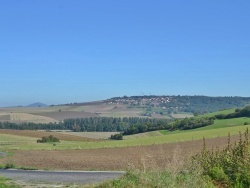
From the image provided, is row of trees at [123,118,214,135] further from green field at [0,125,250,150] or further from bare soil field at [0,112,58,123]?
bare soil field at [0,112,58,123]

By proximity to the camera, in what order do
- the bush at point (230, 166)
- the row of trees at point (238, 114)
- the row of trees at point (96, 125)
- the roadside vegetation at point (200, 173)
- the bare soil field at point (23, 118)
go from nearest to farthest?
the roadside vegetation at point (200, 173), the bush at point (230, 166), the row of trees at point (238, 114), the row of trees at point (96, 125), the bare soil field at point (23, 118)

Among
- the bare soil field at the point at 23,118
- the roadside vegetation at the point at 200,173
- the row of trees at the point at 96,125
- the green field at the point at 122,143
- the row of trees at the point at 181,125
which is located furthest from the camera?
the bare soil field at the point at 23,118

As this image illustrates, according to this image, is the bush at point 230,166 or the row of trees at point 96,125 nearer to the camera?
the bush at point 230,166

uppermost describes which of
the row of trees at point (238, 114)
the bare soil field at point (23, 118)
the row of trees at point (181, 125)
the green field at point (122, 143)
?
the row of trees at point (238, 114)

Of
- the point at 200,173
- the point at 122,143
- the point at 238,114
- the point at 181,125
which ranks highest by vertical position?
the point at 238,114

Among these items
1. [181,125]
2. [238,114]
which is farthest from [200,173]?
[238,114]

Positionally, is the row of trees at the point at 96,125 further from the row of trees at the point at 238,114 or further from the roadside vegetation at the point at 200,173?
the roadside vegetation at the point at 200,173

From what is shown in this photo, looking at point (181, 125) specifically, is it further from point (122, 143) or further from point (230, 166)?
point (230, 166)

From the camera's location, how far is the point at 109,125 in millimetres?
157625

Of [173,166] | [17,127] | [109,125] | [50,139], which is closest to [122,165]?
[173,166]

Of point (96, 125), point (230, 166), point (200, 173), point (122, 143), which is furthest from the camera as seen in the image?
point (96, 125)

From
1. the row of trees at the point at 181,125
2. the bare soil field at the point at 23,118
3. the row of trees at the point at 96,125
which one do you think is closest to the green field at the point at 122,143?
the row of trees at the point at 181,125

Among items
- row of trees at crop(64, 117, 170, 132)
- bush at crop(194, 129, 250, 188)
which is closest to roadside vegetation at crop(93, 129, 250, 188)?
bush at crop(194, 129, 250, 188)

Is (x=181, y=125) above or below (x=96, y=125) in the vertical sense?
above
